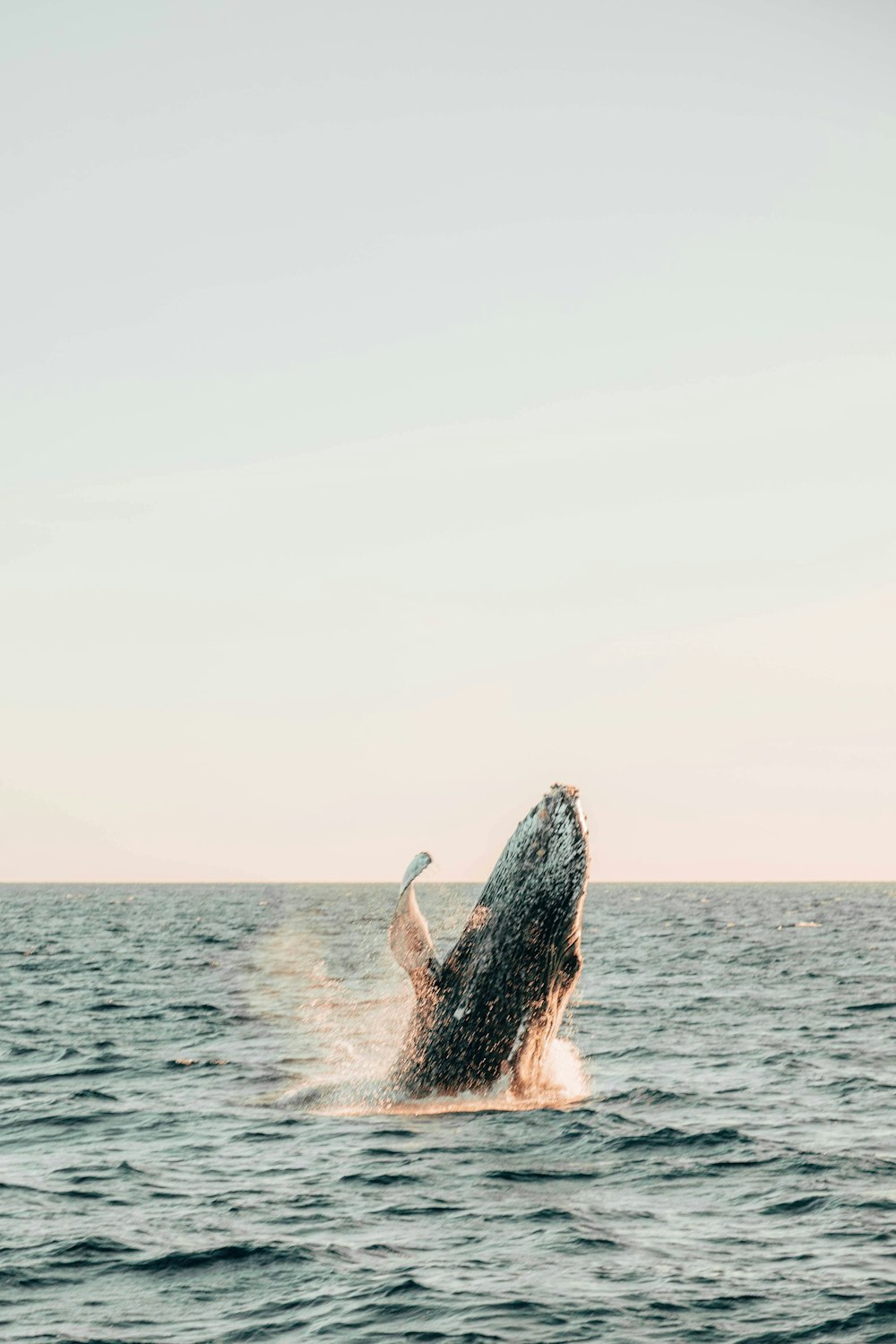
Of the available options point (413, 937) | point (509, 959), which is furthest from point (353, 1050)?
point (509, 959)

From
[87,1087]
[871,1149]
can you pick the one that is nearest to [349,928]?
[87,1087]

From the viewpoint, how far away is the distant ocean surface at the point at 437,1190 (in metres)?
9.15

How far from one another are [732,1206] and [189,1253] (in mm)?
4794

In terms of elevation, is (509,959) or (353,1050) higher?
(509,959)

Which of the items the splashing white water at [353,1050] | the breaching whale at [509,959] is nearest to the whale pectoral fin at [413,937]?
the breaching whale at [509,959]

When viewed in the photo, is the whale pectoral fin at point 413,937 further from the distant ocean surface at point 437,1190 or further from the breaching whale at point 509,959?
the distant ocean surface at point 437,1190

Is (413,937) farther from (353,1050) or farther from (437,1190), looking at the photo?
(353,1050)

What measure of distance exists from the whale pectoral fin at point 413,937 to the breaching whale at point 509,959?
1 cm

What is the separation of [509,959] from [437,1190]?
250 centimetres

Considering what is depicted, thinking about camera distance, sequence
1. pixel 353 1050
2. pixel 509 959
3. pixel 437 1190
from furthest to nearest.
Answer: pixel 353 1050
pixel 509 959
pixel 437 1190

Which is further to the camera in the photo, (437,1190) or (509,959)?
(509,959)

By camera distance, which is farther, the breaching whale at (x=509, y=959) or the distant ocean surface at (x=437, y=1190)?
the breaching whale at (x=509, y=959)

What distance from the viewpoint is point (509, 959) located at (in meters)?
13.8

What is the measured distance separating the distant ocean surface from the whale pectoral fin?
5.34 feet
